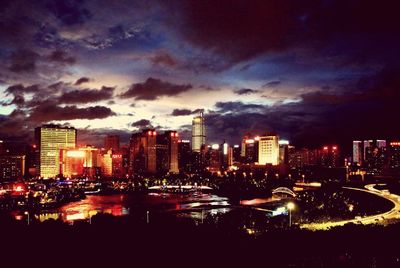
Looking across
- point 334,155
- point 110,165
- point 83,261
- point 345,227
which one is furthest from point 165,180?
point 83,261

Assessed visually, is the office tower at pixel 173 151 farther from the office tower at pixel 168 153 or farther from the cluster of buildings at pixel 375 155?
Answer: the cluster of buildings at pixel 375 155

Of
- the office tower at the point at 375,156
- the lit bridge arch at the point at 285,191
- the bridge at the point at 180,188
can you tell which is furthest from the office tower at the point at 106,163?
the office tower at the point at 375,156

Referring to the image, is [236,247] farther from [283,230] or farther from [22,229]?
[22,229]

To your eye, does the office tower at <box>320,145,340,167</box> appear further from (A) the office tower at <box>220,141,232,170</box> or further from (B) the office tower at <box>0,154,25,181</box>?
(B) the office tower at <box>0,154,25,181</box>

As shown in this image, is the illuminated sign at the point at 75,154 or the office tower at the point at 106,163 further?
the office tower at the point at 106,163

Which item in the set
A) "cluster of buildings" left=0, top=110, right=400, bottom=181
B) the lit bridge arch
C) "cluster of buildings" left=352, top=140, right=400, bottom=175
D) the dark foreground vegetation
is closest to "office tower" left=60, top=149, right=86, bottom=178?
"cluster of buildings" left=0, top=110, right=400, bottom=181

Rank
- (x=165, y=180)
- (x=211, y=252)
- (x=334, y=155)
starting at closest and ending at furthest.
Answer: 1. (x=211, y=252)
2. (x=165, y=180)
3. (x=334, y=155)
